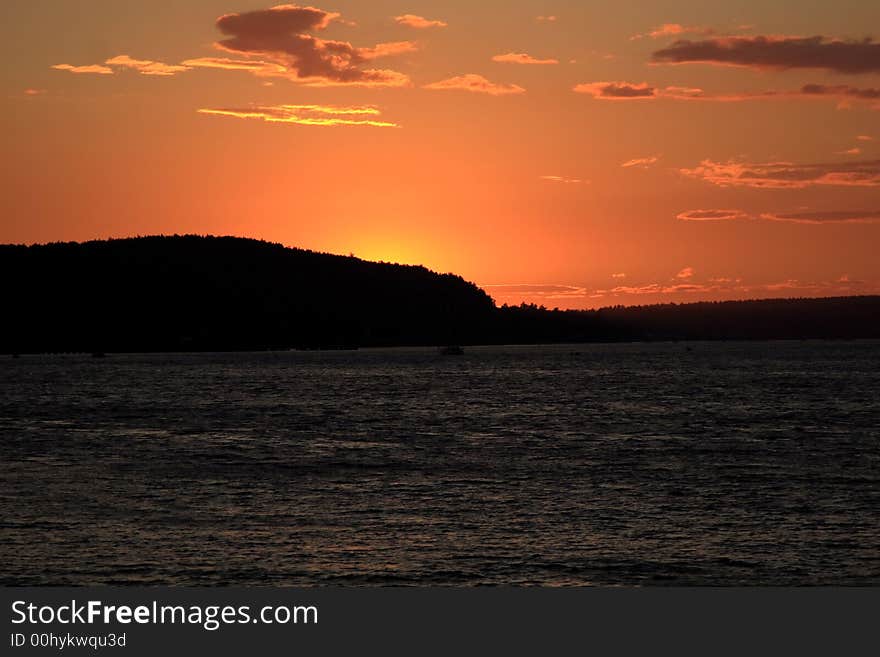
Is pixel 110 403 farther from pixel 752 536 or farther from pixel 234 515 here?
pixel 752 536

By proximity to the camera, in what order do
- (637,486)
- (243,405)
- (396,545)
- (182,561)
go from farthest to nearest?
(243,405), (637,486), (396,545), (182,561)

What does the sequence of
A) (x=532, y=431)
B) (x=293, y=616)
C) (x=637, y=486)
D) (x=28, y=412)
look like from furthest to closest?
(x=28, y=412), (x=532, y=431), (x=637, y=486), (x=293, y=616)

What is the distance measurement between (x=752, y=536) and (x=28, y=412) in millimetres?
84013

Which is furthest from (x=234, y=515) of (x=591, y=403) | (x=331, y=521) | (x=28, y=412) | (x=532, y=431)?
(x=591, y=403)

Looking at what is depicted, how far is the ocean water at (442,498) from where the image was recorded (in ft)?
103

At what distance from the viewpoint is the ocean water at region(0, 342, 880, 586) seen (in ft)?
103

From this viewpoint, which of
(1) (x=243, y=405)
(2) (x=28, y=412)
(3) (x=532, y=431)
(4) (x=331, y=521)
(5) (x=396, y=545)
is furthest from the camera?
(1) (x=243, y=405)

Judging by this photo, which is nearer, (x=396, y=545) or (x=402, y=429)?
(x=396, y=545)

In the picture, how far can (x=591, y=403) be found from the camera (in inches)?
4606

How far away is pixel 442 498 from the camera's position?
45062 millimetres

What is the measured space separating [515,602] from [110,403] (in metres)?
105

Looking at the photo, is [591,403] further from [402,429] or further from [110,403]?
[110,403]

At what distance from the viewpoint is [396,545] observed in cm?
3431

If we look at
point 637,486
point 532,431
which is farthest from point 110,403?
point 637,486
